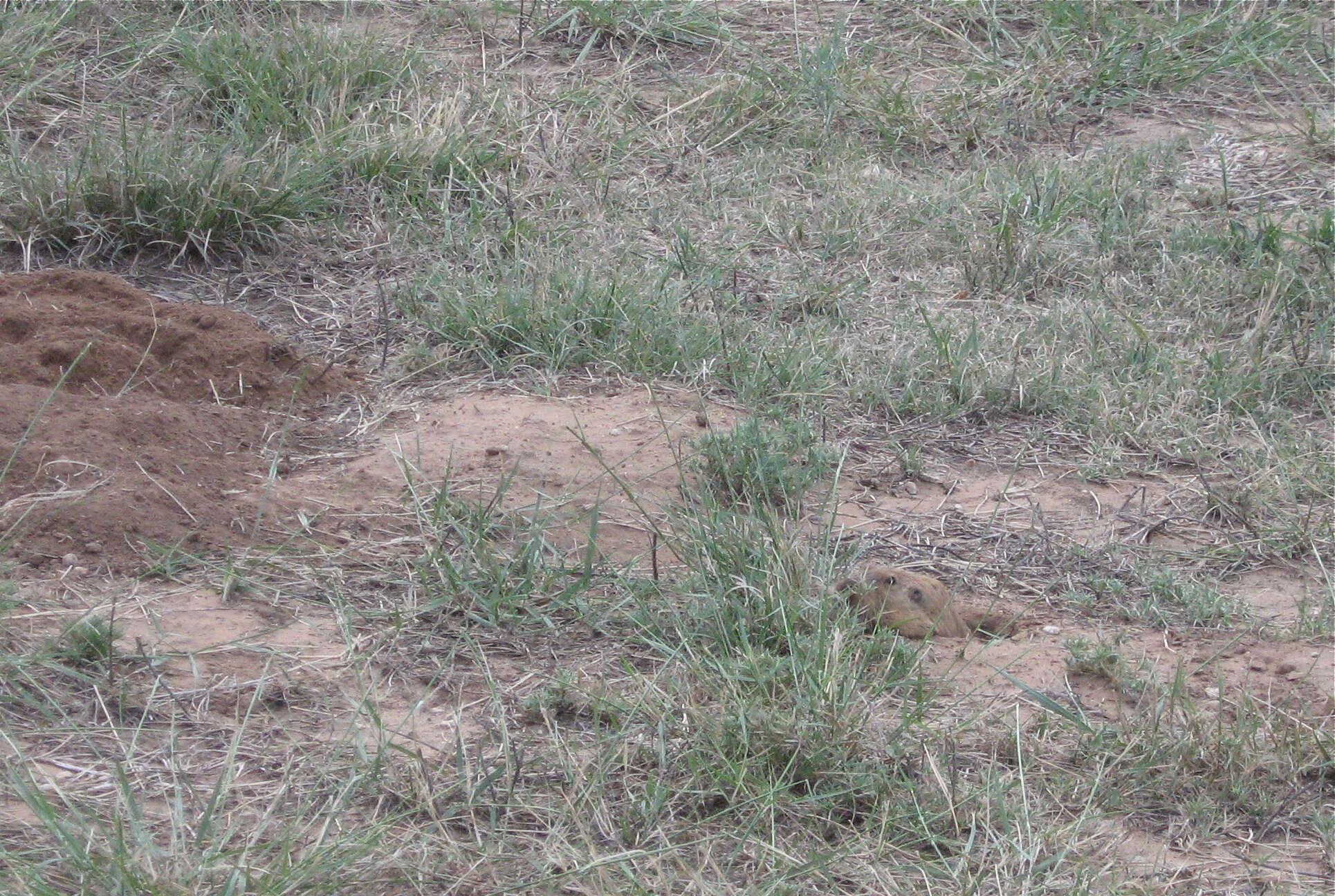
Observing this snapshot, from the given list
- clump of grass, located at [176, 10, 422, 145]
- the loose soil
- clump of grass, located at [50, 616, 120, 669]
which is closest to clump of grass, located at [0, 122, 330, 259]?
clump of grass, located at [176, 10, 422, 145]

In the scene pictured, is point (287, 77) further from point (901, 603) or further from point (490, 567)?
point (901, 603)

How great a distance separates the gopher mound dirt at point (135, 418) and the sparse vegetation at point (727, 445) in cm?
9

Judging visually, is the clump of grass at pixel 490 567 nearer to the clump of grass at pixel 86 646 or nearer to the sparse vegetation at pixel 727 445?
the sparse vegetation at pixel 727 445

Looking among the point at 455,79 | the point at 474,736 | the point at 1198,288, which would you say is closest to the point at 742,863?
the point at 474,736

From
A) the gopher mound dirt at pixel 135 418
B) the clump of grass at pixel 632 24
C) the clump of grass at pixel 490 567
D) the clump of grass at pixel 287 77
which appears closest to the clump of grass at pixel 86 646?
the gopher mound dirt at pixel 135 418

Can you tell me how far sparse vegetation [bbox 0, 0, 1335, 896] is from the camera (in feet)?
7.73

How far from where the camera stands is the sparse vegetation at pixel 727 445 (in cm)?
236

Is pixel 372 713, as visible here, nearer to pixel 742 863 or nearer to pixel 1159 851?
pixel 742 863

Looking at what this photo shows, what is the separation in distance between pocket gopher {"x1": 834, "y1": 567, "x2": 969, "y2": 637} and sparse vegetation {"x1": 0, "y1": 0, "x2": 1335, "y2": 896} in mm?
116

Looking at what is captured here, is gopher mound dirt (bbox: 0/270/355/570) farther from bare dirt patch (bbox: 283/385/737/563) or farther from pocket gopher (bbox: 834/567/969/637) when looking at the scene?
pocket gopher (bbox: 834/567/969/637)

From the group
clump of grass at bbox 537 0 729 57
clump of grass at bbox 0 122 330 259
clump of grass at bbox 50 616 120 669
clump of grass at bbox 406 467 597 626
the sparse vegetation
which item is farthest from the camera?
clump of grass at bbox 537 0 729 57

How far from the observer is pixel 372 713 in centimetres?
245

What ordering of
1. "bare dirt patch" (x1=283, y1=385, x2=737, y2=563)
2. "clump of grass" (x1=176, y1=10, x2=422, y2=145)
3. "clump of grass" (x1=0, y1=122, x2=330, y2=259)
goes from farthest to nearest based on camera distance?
"clump of grass" (x1=176, y1=10, x2=422, y2=145) → "clump of grass" (x1=0, y1=122, x2=330, y2=259) → "bare dirt patch" (x1=283, y1=385, x2=737, y2=563)

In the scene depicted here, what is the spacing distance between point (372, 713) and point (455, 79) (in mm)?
3555
